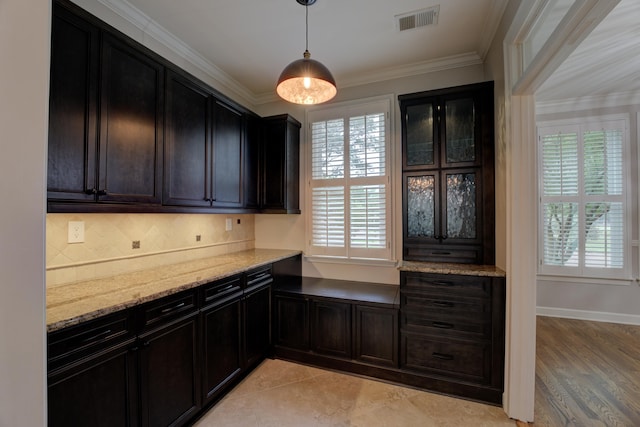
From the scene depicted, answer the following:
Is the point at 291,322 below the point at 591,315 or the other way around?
the other way around

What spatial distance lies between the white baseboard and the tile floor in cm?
252

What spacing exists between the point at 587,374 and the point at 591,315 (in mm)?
1641

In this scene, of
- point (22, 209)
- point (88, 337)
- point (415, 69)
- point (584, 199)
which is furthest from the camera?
point (584, 199)

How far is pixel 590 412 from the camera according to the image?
2.09 metres

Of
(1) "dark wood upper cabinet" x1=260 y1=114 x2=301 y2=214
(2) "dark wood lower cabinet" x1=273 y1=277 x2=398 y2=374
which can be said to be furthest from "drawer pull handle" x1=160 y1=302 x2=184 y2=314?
(1) "dark wood upper cabinet" x1=260 y1=114 x2=301 y2=214

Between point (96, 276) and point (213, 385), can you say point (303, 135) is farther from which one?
point (213, 385)

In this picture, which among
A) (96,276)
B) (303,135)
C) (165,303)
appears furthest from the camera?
(303,135)

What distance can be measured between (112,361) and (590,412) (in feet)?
10.7

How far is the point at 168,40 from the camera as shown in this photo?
8.38 feet

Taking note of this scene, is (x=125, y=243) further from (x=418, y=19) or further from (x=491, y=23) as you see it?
(x=491, y=23)

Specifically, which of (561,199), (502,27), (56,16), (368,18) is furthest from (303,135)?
(561,199)

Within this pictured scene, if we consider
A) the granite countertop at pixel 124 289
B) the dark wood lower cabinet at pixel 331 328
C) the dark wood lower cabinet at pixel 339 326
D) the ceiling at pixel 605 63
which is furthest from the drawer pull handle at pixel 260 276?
the ceiling at pixel 605 63

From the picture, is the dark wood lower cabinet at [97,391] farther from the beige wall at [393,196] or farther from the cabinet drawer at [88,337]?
the beige wall at [393,196]

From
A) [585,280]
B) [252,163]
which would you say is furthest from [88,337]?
[585,280]
